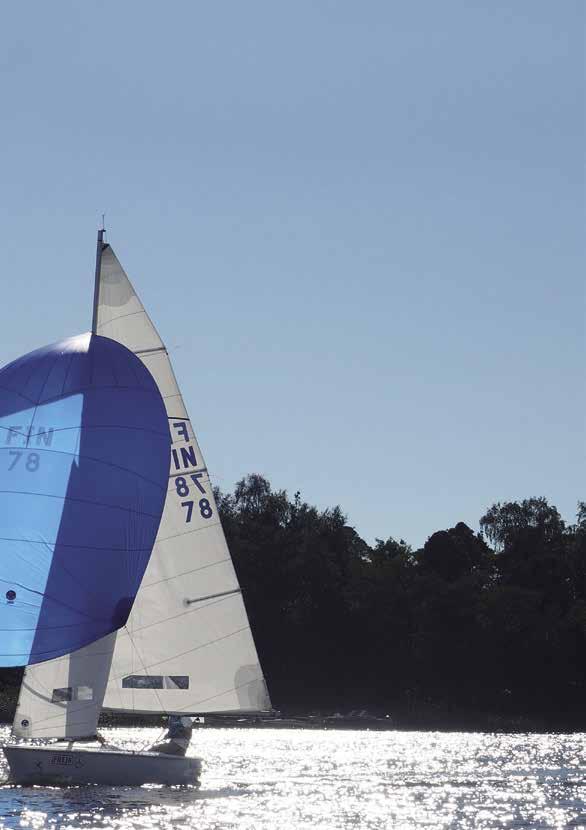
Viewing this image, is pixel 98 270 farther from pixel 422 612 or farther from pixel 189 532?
pixel 422 612

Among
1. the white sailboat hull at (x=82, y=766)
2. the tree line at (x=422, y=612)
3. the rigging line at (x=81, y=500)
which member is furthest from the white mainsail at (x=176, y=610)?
the tree line at (x=422, y=612)

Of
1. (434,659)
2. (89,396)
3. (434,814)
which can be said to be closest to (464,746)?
(434,659)

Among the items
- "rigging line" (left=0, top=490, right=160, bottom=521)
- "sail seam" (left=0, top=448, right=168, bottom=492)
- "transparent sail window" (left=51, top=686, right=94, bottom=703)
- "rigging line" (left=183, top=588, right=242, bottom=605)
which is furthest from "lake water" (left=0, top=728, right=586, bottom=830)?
"sail seam" (left=0, top=448, right=168, bottom=492)

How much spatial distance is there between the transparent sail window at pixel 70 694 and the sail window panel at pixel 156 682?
1.50 m

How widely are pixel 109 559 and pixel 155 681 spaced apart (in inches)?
183

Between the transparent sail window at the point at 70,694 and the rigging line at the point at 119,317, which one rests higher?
the rigging line at the point at 119,317

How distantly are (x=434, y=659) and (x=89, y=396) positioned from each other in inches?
2489

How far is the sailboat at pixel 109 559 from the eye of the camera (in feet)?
119

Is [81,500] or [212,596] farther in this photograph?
[212,596]

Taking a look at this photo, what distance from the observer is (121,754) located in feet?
126

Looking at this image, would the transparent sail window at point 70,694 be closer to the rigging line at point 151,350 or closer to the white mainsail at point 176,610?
the white mainsail at point 176,610

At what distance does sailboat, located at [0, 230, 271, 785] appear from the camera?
36.2 metres

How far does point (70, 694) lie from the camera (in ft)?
126

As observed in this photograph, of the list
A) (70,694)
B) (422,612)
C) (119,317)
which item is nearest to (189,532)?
(70,694)
